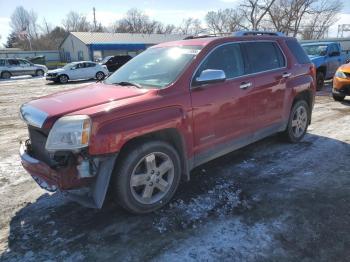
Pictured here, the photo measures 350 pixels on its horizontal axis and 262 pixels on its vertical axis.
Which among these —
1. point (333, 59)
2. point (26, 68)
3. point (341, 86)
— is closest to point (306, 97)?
point (341, 86)

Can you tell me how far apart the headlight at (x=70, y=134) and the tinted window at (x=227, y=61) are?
1.63 m

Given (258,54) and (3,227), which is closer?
(3,227)

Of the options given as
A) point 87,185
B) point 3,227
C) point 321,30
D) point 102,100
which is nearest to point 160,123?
point 102,100

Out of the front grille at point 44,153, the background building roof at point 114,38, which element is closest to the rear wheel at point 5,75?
the background building roof at point 114,38

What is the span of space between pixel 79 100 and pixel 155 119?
88 centimetres

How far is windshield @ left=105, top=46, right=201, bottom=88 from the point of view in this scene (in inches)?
153

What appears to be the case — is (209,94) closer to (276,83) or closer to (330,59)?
(276,83)

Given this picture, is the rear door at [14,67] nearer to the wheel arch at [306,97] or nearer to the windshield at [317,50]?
the windshield at [317,50]

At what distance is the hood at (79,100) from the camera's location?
326cm

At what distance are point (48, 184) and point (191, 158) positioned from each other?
1610mm

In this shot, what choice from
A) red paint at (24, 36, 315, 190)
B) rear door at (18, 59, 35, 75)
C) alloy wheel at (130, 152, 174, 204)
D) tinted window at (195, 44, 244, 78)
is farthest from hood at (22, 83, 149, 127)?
rear door at (18, 59, 35, 75)

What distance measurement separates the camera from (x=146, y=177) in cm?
350

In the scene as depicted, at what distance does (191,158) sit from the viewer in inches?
153

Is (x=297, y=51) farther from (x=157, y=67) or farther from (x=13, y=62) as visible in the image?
(x=13, y=62)
